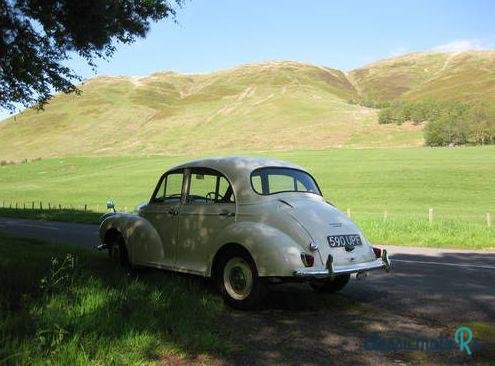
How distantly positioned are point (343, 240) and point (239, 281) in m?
1.34

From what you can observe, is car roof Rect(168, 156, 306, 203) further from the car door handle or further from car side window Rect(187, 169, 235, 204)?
the car door handle

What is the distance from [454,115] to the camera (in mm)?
79562

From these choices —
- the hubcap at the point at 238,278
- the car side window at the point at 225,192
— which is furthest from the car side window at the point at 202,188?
the hubcap at the point at 238,278

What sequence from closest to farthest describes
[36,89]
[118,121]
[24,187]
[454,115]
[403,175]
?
[36,89]
[403,175]
[24,187]
[454,115]
[118,121]

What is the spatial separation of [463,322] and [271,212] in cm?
245

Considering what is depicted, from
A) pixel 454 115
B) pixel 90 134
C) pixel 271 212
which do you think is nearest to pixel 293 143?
pixel 454 115

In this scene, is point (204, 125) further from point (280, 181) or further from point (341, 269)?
point (341, 269)

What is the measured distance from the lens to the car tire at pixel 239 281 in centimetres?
593

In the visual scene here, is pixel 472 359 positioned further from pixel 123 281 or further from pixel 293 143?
pixel 293 143

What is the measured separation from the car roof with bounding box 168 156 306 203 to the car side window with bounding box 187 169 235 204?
93 mm

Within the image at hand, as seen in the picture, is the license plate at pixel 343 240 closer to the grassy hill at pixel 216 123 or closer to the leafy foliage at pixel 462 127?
the leafy foliage at pixel 462 127

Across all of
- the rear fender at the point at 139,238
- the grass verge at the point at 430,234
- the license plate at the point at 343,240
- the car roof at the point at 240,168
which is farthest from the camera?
the grass verge at the point at 430,234

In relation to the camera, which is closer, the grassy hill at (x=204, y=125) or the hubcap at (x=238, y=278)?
the hubcap at (x=238, y=278)

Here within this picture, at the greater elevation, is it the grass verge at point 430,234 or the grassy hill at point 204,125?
the grassy hill at point 204,125
